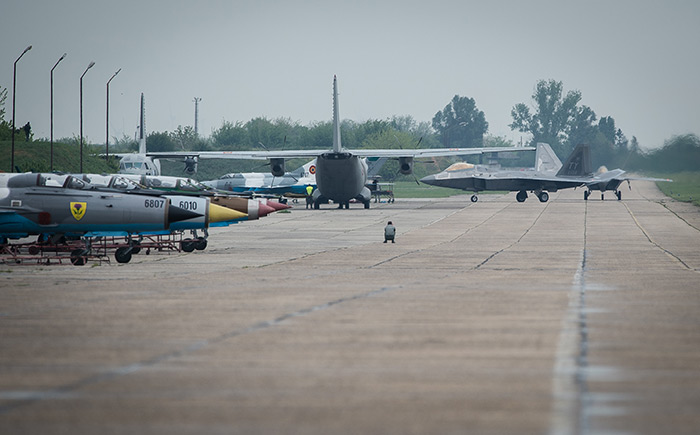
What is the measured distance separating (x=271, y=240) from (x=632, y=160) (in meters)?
52.0

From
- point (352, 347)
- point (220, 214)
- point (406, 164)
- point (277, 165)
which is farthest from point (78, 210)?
point (406, 164)

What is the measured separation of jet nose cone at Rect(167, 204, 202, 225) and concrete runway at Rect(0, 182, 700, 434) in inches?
75.4

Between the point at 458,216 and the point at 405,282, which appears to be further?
the point at 458,216

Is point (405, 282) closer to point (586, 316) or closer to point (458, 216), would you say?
point (586, 316)

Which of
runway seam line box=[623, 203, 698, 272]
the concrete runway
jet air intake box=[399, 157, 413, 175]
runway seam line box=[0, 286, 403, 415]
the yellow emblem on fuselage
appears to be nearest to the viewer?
the concrete runway

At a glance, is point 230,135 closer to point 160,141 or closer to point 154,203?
point 160,141

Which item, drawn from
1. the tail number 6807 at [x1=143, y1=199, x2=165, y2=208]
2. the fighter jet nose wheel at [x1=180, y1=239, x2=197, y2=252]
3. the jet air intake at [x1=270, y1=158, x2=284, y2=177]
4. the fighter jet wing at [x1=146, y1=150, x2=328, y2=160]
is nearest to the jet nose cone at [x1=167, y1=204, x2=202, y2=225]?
the tail number 6807 at [x1=143, y1=199, x2=165, y2=208]

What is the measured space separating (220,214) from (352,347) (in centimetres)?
1688

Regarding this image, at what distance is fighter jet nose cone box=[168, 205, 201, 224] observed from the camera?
2562 centimetres

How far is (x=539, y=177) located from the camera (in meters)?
69.0

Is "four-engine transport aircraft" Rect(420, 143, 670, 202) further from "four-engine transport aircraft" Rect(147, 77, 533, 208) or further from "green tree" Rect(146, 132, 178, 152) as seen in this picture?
"green tree" Rect(146, 132, 178, 152)

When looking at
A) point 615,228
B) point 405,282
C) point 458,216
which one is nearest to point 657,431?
point 405,282

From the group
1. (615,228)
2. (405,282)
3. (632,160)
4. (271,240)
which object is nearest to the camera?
(405,282)

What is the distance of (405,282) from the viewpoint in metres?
19.1
